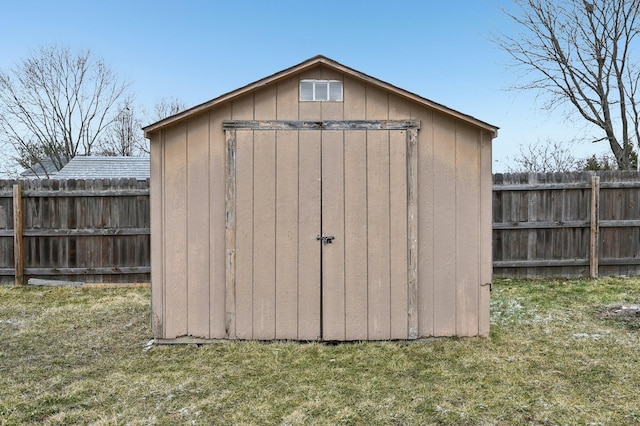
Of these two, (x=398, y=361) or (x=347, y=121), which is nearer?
(x=398, y=361)

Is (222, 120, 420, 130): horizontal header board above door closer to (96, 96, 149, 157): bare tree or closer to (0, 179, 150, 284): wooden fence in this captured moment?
(0, 179, 150, 284): wooden fence

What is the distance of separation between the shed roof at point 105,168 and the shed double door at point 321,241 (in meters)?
6.71

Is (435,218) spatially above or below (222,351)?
above

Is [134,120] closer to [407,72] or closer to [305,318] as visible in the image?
[407,72]

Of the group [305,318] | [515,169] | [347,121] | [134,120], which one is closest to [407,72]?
[515,169]

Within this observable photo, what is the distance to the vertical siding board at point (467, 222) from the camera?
430cm

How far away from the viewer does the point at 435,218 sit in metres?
4.31

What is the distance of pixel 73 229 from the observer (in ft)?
23.3

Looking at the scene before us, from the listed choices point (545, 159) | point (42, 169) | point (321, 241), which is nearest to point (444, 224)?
point (321, 241)

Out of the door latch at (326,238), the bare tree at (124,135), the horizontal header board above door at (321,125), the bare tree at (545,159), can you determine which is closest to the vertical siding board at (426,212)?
the horizontal header board above door at (321,125)

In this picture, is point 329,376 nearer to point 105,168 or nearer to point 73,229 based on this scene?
point 73,229

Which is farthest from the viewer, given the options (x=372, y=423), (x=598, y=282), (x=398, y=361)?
(x=598, y=282)

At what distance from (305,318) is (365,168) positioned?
5.38ft

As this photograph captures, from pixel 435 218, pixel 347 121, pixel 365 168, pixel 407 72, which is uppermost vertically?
pixel 407 72
